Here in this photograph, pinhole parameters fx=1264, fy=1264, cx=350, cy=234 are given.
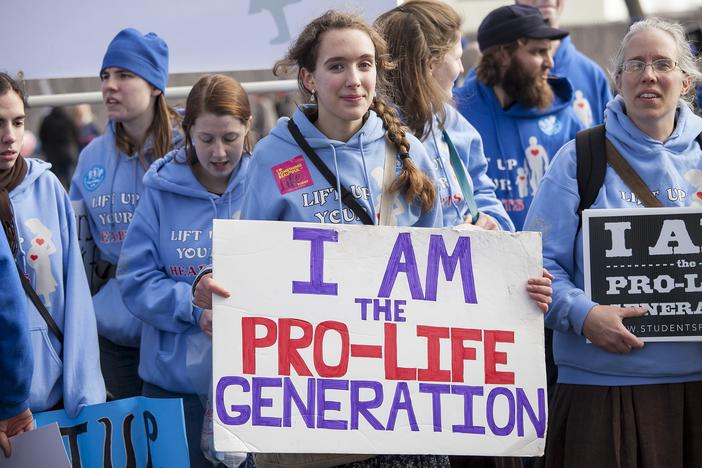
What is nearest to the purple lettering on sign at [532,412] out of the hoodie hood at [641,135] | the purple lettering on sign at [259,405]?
the purple lettering on sign at [259,405]

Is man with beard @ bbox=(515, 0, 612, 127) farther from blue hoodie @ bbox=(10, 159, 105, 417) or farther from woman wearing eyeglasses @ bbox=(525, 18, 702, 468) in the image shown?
blue hoodie @ bbox=(10, 159, 105, 417)

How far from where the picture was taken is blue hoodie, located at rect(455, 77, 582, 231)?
6434mm

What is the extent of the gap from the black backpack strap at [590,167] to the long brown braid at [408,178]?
754 mm

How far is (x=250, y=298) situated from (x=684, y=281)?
5.71 ft

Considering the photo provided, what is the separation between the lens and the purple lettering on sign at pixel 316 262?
4363mm

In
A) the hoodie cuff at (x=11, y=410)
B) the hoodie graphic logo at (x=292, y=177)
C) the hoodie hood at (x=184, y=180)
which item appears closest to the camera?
the hoodie graphic logo at (x=292, y=177)

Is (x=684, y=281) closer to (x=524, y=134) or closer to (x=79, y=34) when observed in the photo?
(x=524, y=134)

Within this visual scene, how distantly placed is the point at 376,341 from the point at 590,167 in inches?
50.4

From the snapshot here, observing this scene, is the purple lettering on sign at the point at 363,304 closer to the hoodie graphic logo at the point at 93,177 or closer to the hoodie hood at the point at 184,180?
the hoodie hood at the point at 184,180

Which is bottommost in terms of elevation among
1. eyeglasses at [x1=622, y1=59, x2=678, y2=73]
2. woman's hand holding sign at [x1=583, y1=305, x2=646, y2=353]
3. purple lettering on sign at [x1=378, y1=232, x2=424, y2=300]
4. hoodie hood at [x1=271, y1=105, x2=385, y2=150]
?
woman's hand holding sign at [x1=583, y1=305, x2=646, y2=353]

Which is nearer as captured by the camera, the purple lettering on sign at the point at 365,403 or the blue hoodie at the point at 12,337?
the purple lettering on sign at the point at 365,403

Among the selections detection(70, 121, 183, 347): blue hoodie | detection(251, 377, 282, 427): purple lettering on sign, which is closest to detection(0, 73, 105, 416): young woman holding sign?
detection(70, 121, 183, 347): blue hoodie

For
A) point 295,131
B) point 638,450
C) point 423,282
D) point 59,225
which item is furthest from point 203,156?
point 638,450

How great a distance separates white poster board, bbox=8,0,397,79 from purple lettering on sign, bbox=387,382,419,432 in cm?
271
